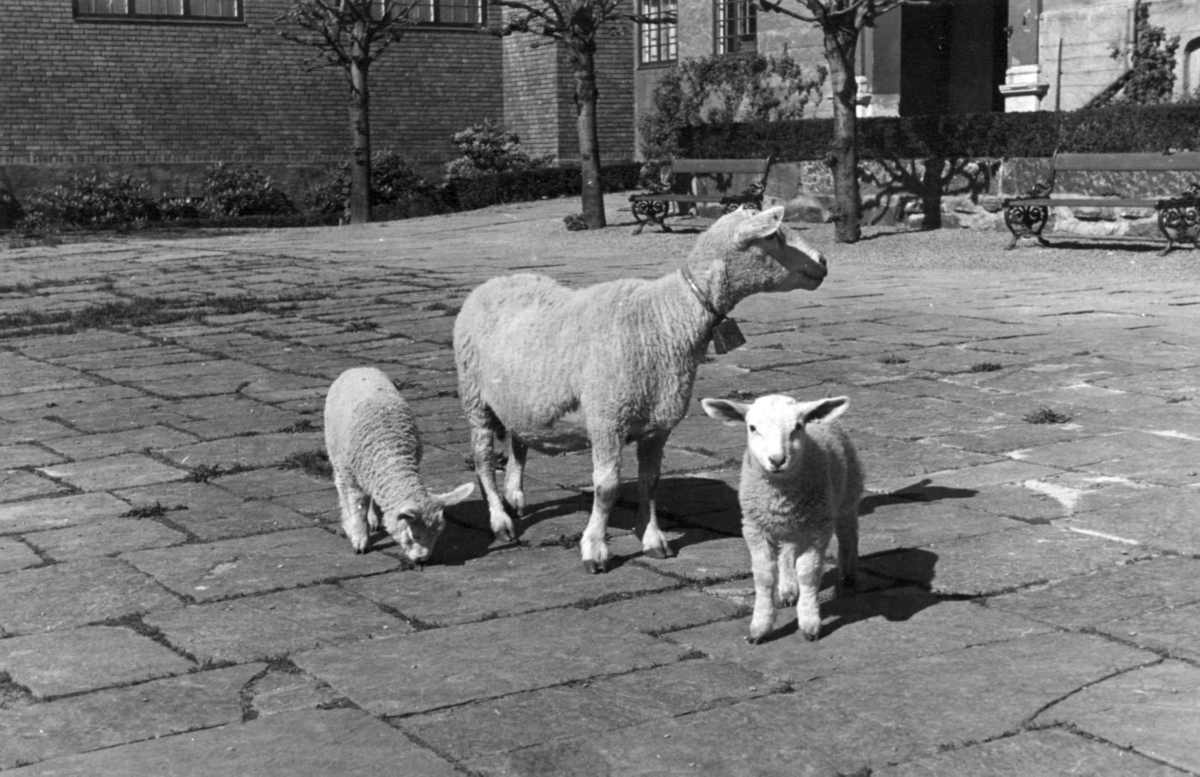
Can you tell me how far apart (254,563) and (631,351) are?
153 centimetres

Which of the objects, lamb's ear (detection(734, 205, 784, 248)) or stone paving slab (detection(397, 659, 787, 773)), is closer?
stone paving slab (detection(397, 659, 787, 773))

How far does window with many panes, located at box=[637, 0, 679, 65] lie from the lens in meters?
30.0

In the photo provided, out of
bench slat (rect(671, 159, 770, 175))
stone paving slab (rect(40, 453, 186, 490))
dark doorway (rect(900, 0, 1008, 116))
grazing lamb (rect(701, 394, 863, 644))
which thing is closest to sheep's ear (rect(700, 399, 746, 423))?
grazing lamb (rect(701, 394, 863, 644))

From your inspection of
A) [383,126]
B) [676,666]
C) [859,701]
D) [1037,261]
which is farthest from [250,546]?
[383,126]

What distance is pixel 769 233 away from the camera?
5203mm

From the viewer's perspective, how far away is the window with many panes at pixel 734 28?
2720 centimetres

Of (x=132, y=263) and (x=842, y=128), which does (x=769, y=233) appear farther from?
(x=132, y=263)

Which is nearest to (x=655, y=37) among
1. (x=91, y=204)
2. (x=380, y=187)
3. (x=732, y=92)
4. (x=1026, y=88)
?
(x=732, y=92)

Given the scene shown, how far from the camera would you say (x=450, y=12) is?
3105 centimetres

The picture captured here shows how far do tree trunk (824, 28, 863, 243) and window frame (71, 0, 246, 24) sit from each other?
1483cm

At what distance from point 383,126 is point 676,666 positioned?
2674cm

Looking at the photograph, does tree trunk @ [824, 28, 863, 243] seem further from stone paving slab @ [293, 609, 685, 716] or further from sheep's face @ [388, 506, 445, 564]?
stone paving slab @ [293, 609, 685, 716]

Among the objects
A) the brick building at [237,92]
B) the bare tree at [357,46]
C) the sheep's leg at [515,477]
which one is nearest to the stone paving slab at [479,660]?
the sheep's leg at [515,477]

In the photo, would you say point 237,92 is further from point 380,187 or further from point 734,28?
point 734,28
